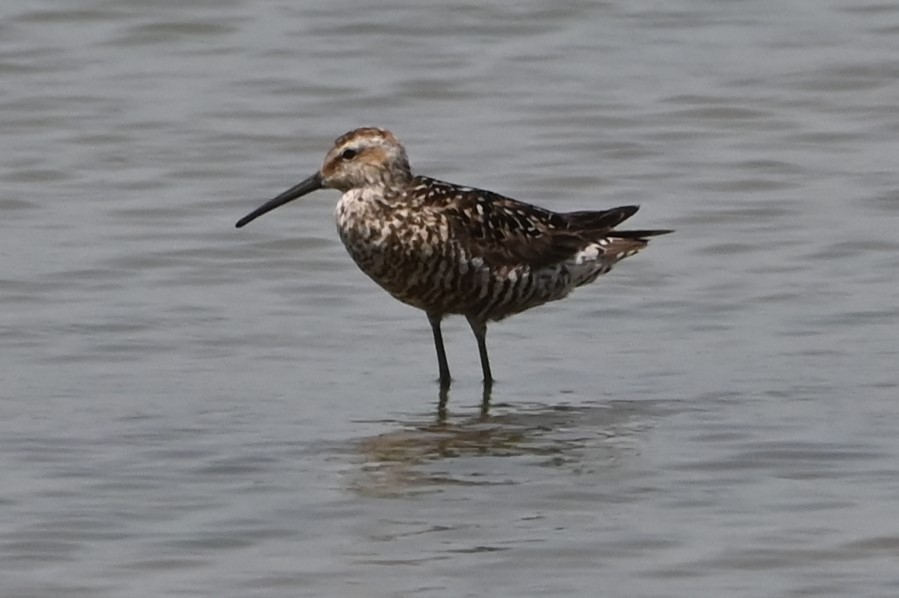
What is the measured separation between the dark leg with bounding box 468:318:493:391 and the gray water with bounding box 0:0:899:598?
0.29ft

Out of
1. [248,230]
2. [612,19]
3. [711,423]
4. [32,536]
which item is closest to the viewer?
[32,536]

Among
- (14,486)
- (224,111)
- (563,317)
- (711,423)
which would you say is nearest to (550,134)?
(224,111)

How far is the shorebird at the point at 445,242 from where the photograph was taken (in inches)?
413

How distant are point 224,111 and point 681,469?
7.04 m

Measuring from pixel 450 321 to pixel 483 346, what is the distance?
1.56m

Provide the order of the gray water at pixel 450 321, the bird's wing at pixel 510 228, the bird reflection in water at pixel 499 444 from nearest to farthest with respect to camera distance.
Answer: the gray water at pixel 450 321, the bird reflection in water at pixel 499 444, the bird's wing at pixel 510 228

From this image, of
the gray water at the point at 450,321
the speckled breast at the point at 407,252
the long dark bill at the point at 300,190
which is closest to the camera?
the gray water at the point at 450,321

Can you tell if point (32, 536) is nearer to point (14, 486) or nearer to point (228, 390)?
point (14, 486)

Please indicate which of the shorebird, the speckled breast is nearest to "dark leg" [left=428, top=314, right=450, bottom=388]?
the shorebird

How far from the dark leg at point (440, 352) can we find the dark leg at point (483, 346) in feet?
0.52

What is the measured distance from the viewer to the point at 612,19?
17.1 metres

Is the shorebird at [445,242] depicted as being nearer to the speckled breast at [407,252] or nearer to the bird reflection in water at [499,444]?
the speckled breast at [407,252]

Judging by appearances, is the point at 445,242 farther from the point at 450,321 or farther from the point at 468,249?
the point at 450,321

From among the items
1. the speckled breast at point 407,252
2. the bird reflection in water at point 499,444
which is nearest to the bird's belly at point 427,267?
the speckled breast at point 407,252
